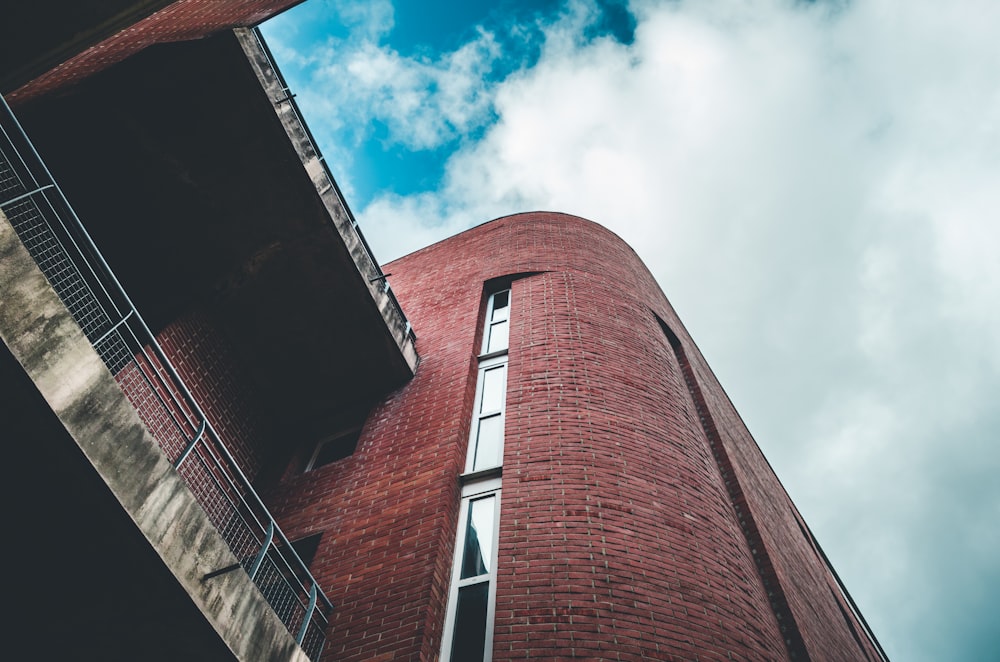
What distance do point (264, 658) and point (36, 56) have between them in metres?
6.97

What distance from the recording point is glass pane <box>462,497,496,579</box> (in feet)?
23.1

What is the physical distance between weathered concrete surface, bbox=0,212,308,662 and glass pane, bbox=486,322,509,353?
6746mm

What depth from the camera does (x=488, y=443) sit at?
8852 millimetres

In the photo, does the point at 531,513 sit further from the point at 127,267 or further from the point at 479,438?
the point at 127,267

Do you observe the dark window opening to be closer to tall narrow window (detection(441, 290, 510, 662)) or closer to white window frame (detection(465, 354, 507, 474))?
white window frame (detection(465, 354, 507, 474))

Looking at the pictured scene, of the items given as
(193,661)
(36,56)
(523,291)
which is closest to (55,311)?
(193,661)

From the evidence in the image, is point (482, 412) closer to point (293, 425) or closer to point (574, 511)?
point (574, 511)

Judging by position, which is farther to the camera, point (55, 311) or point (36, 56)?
point (36, 56)

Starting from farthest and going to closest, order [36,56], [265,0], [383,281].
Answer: [383,281] → [265,0] → [36,56]

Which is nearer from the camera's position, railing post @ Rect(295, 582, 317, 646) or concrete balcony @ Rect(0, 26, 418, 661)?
concrete balcony @ Rect(0, 26, 418, 661)

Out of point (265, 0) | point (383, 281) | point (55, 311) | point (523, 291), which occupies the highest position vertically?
point (265, 0)

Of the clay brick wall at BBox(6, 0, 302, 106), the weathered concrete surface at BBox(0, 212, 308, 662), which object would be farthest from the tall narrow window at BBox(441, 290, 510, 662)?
the clay brick wall at BBox(6, 0, 302, 106)

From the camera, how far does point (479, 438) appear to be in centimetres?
904

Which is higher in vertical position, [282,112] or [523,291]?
[282,112]
